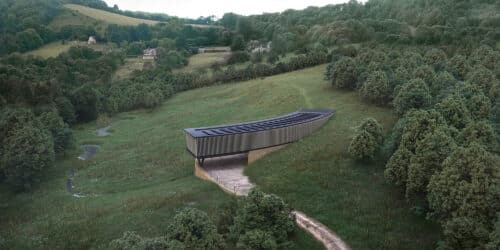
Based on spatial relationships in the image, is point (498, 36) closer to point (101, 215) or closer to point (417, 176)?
point (417, 176)

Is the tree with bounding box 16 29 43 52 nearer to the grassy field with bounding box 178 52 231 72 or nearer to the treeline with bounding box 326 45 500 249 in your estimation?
the grassy field with bounding box 178 52 231 72

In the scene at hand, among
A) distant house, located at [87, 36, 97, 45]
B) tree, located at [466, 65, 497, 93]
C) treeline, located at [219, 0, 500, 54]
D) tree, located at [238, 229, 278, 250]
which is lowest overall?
tree, located at [238, 229, 278, 250]

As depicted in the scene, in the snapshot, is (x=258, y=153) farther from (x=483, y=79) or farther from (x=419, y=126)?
(x=483, y=79)

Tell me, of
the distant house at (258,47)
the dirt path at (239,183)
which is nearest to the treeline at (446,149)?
the dirt path at (239,183)

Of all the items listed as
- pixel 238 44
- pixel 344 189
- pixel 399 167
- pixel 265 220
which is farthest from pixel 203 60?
pixel 265 220

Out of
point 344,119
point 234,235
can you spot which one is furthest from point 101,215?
point 344,119

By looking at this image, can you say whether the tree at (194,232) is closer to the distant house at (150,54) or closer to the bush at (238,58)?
the bush at (238,58)

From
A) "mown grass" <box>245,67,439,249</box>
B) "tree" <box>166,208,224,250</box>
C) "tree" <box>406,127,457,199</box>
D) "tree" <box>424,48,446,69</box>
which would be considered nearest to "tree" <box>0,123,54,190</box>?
"mown grass" <box>245,67,439,249</box>
